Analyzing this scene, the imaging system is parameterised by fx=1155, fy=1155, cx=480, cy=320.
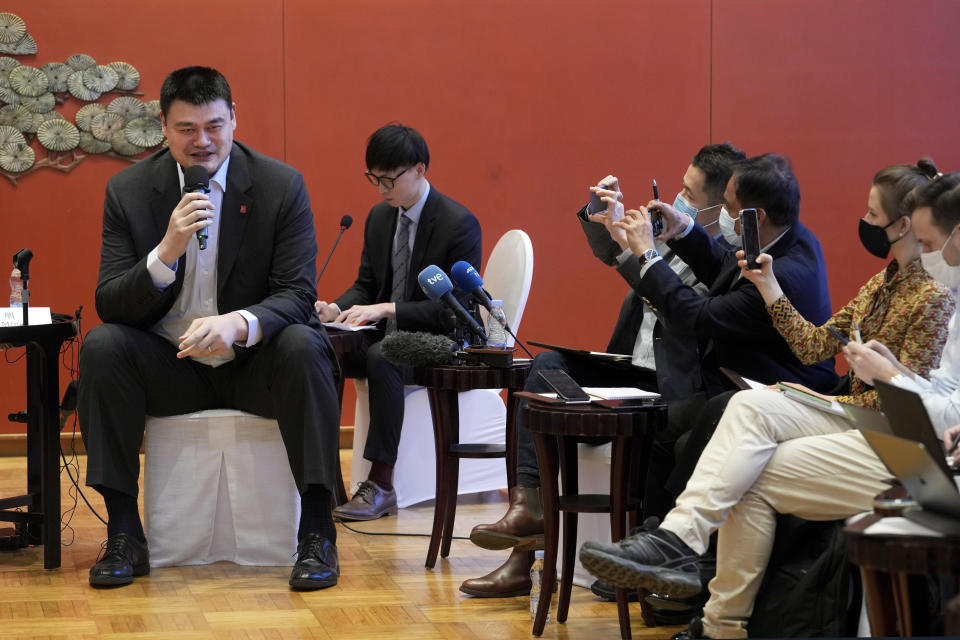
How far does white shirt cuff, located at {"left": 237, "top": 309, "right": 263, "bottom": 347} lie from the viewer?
319 cm

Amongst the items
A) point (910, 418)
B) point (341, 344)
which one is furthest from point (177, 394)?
Answer: point (910, 418)

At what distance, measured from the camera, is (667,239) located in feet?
11.0

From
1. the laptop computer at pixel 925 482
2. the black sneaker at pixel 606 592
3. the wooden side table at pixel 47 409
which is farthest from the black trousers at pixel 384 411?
the laptop computer at pixel 925 482

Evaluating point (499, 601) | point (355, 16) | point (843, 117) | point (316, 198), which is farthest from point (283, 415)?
point (843, 117)

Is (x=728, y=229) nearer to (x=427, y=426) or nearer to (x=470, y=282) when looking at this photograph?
(x=470, y=282)

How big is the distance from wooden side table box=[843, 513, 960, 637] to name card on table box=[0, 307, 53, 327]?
95.8 inches

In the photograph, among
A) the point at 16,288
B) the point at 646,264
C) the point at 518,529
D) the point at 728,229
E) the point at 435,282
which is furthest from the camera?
the point at 16,288

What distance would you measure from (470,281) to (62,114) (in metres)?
2.79

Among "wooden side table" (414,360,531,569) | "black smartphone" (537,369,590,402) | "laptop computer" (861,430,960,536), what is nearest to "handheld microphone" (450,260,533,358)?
"wooden side table" (414,360,531,569)

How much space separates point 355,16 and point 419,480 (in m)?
2.42

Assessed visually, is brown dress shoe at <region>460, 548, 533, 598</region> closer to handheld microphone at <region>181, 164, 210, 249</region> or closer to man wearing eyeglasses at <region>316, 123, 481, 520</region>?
man wearing eyeglasses at <region>316, 123, 481, 520</region>

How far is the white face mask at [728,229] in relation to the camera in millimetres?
3422

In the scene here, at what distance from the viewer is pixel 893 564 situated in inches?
61.5

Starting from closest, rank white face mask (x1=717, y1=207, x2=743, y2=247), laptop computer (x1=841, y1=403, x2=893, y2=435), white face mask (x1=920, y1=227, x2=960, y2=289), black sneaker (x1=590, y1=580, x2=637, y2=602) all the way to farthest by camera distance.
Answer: laptop computer (x1=841, y1=403, x2=893, y2=435) → white face mask (x1=920, y1=227, x2=960, y2=289) → black sneaker (x1=590, y1=580, x2=637, y2=602) → white face mask (x1=717, y1=207, x2=743, y2=247)
